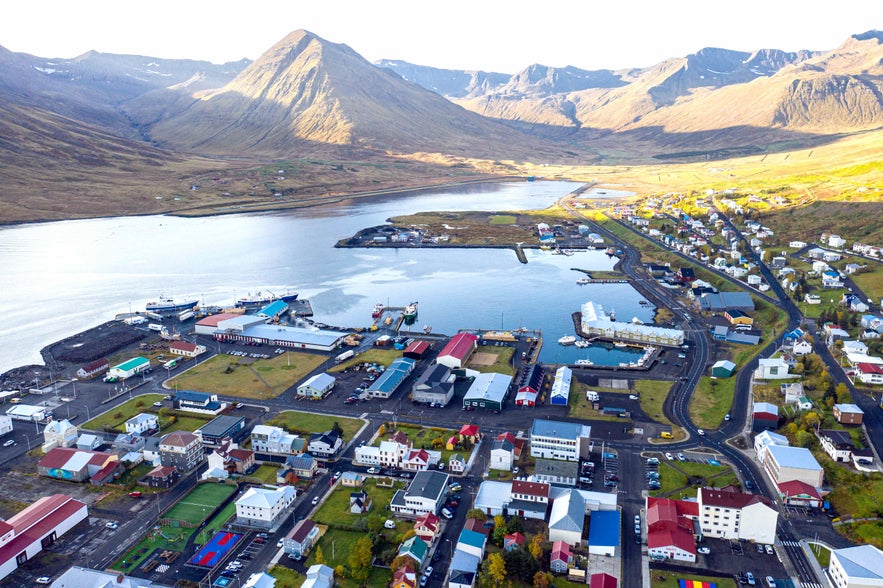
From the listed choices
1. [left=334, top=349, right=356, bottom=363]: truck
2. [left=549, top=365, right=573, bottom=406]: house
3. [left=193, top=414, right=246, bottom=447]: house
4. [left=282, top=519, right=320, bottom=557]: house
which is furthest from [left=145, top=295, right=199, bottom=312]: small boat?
[left=282, top=519, right=320, bottom=557]: house

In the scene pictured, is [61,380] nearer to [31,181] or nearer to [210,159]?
[31,181]

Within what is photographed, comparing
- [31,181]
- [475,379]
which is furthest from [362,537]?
[31,181]

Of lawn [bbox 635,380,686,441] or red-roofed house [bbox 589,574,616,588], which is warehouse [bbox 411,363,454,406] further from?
red-roofed house [bbox 589,574,616,588]

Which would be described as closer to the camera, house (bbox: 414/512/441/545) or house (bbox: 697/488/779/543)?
house (bbox: 697/488/779/543)

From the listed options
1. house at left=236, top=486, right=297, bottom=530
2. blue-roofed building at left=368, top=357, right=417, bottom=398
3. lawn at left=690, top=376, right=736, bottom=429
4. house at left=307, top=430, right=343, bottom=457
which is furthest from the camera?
blue-roofed building at left=368, top=357, right=417, bottom=398

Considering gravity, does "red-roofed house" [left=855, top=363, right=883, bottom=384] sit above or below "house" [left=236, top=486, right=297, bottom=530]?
above
